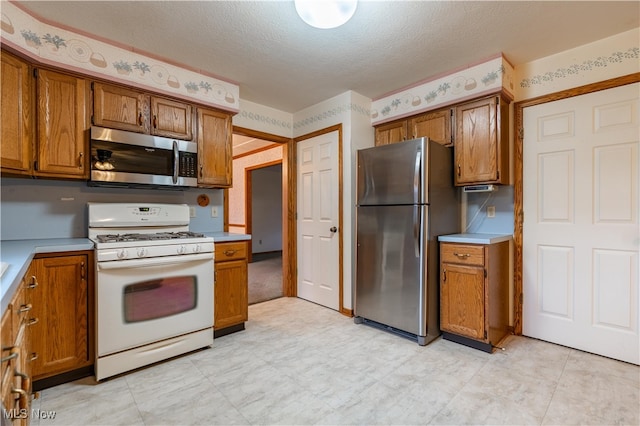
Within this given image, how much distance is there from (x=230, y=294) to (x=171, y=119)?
1.58 meters

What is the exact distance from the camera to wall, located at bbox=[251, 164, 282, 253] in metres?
7.20

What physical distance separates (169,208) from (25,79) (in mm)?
1230

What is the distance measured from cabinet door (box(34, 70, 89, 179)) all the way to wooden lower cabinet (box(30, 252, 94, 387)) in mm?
661

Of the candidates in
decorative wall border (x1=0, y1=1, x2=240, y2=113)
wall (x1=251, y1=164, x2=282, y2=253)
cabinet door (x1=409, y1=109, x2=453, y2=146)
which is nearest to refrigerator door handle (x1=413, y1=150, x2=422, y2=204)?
cabinet door (x1=409, y1=109, x2=453, y2=146)

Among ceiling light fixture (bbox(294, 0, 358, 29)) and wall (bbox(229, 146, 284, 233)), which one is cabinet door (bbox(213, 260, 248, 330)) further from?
wall (bbox(229, 146, 284, 233))

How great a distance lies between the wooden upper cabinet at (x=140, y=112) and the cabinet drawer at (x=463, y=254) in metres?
2.41

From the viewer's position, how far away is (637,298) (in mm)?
2178

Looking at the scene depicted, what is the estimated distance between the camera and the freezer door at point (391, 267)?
2.50 m

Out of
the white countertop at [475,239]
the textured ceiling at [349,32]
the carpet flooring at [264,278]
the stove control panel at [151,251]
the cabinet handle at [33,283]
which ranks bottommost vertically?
the carpet flooring at [264,278]

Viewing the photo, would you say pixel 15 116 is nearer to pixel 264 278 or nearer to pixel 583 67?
pixel 264 278

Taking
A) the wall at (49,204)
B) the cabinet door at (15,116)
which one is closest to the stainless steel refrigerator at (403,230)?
the wall at (49,204)

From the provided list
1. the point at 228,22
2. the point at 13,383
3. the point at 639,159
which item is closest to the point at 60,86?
Result: the point at 228,22

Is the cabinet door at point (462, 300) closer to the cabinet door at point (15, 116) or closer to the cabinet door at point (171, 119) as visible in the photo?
the cabinet door at point (171, 119)

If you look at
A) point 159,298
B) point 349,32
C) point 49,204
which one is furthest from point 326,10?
point 49,204
